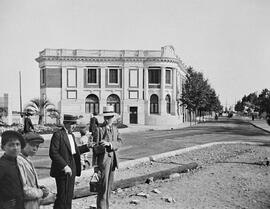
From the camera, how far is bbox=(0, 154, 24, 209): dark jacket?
11.2ft

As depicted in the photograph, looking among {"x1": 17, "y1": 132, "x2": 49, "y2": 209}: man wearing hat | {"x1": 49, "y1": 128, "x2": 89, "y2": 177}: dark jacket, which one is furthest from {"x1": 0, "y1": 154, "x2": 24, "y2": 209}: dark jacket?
{"x1": 49, "y1": 128, "x2": 89, "y2": 177}: dark jacket

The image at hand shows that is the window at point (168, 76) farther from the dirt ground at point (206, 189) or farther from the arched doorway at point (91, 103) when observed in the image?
the dirt ground at point (206, 189)

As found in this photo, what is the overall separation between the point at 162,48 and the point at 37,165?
120 feet

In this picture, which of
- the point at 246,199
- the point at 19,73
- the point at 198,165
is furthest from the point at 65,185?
the point at 19,73

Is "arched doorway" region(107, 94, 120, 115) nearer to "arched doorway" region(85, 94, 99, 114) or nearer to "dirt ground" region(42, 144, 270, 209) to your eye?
"arched doorway" region(85, 94, 99, 114)

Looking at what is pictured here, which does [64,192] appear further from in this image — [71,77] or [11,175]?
[71,77]

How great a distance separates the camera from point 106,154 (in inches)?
248

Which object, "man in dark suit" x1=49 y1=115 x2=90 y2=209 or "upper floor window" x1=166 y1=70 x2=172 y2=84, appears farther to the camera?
"upper floor window" x1=166 y1=70 x2=172 y2=84

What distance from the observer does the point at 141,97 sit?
45.5m

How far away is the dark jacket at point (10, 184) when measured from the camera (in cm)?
341

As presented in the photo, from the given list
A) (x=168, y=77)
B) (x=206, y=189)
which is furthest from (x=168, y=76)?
(x=206, y=189)

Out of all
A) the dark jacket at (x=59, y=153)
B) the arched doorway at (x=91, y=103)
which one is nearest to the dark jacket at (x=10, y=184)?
the dark jacket at (x=59, y=153)

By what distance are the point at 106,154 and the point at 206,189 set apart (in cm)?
340

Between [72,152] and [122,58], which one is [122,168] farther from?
[122,58]
